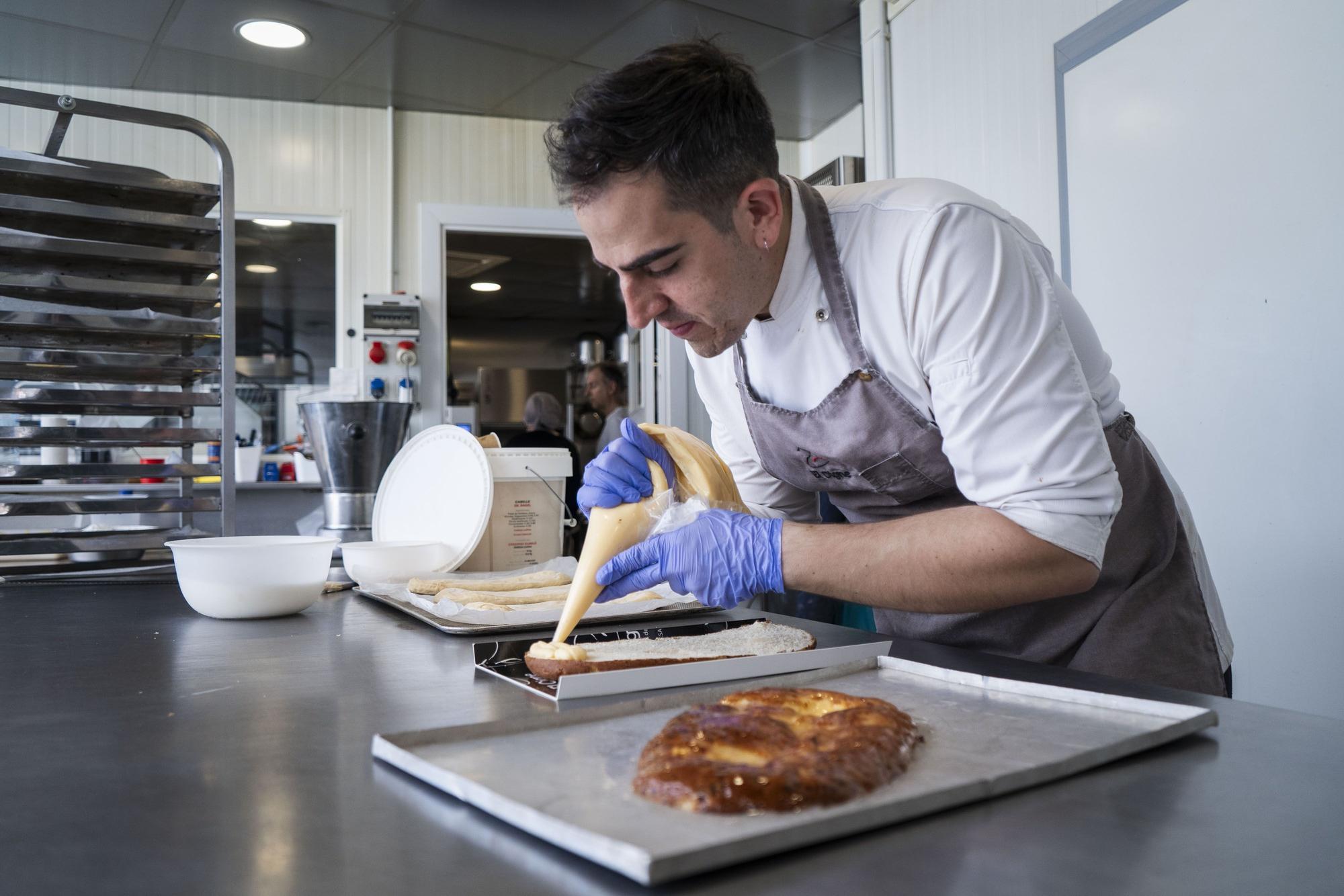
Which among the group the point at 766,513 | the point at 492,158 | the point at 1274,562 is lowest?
the point at 1274,562

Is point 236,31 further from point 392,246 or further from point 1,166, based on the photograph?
point 1,166

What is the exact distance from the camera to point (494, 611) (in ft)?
4.36

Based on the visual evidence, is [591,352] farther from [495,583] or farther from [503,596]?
[503,596]

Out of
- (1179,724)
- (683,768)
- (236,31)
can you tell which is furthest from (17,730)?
(236,31)

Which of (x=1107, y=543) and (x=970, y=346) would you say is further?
(x=1107, y=543)

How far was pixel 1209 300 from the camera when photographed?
8.14 ft

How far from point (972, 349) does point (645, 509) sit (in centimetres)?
45

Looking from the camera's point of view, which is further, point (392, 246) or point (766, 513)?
point (392, 246)

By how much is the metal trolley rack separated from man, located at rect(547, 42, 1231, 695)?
42.5 inches

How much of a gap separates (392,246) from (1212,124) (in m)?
3.73

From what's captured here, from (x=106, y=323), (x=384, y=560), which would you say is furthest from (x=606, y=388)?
(x=384, y=560)

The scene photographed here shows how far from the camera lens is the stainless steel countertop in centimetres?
48

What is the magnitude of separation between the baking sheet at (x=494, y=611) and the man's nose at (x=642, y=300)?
39cm

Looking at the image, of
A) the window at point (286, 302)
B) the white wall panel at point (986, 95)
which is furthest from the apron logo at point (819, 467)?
the window at point (286, 302)
